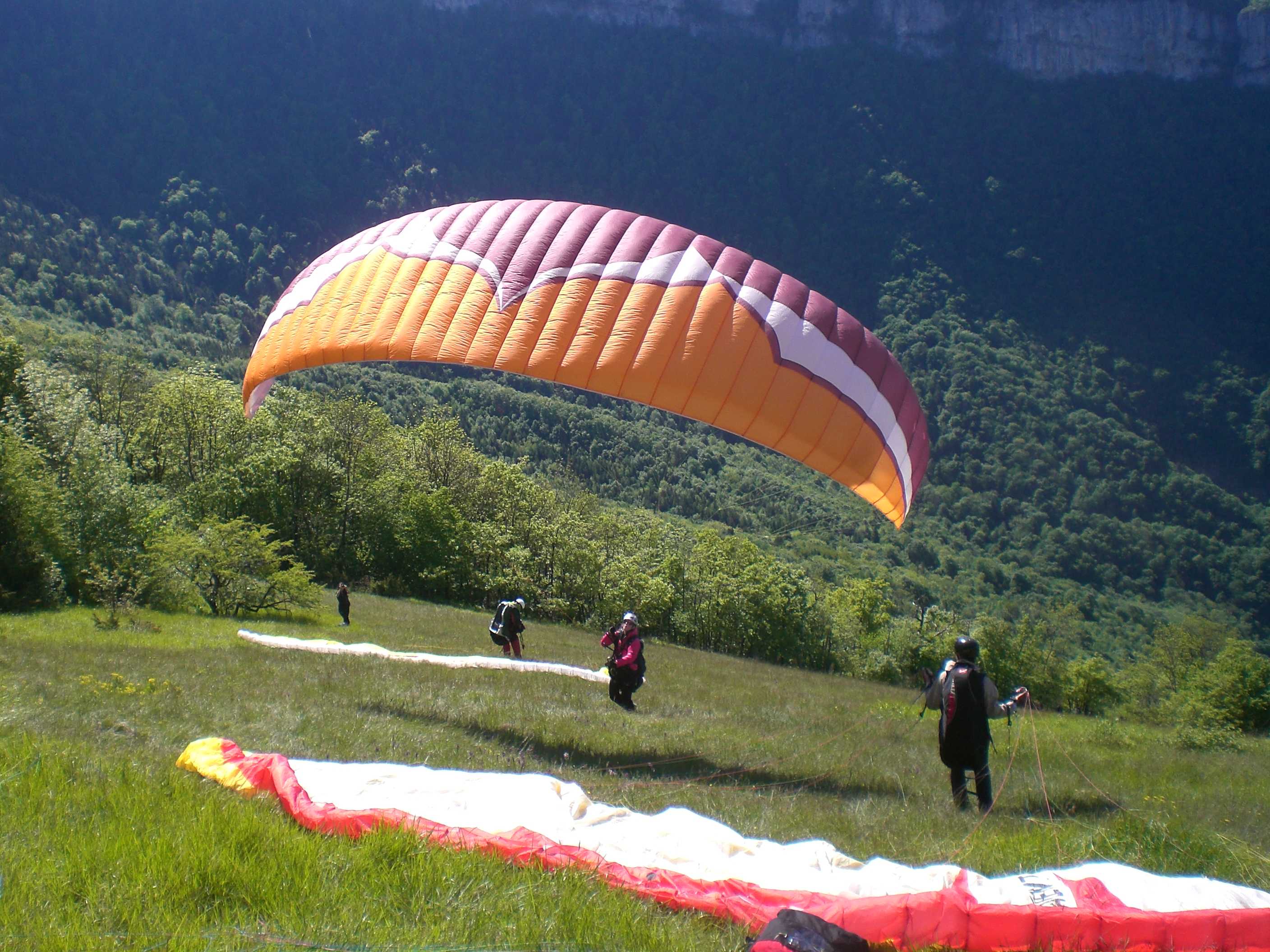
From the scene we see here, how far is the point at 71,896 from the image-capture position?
9.83 ft

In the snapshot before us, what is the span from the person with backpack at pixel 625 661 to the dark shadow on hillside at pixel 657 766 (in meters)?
2.17

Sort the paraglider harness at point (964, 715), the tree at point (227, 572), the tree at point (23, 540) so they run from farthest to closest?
the tree at point (227, 572) → the tree at point (23, 540) → the paraglider harness at point (964, 715)

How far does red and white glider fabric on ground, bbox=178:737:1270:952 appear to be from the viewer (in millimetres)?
3391

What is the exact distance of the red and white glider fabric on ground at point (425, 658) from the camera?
14148mm

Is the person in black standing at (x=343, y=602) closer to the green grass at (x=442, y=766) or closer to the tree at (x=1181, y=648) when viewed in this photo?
the green grass at (x=442, y=766)

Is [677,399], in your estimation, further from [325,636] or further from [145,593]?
[145,593]

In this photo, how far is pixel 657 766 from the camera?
7820 mm

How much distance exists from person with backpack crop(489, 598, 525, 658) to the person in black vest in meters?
11.6

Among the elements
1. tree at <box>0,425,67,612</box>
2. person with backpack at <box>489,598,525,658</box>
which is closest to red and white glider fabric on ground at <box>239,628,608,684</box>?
person with backpack at <box>489,598,525,658</box>

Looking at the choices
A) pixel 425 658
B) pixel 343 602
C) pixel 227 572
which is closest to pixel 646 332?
pixel 425 658

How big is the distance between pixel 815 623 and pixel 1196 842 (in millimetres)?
47399

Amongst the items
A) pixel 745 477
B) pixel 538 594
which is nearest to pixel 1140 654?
pixel 745 477

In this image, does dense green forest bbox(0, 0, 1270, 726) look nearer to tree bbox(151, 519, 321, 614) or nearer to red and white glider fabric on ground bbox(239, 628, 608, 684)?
tree bbox(151, 519, 321, 614)

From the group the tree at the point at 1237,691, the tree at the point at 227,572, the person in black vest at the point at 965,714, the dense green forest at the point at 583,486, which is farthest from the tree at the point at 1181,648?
the person in black vest at the point at 965,714
